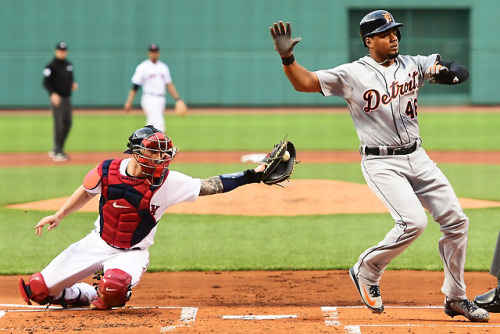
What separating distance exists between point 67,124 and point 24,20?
1805 cm

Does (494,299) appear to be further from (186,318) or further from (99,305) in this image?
(99,305)

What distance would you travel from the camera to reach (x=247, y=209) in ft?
36.1

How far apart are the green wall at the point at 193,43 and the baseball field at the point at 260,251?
14268 millimetres

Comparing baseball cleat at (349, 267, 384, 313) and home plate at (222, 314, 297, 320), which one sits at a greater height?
baseball cleat at (349, 267, 384, 313)

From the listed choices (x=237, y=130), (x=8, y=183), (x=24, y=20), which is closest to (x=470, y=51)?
(x=237, y=130)

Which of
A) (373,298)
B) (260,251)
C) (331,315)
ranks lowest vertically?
(260,251)

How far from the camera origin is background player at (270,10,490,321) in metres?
5.40

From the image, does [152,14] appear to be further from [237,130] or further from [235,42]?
[237,130]

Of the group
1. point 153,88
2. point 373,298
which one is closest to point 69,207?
point 373,298

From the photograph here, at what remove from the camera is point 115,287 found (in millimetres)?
5586

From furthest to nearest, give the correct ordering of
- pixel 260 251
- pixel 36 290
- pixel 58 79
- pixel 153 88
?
pixel 153 88 → pixel 58 79 → pixel 260 251 → pixel 36 290

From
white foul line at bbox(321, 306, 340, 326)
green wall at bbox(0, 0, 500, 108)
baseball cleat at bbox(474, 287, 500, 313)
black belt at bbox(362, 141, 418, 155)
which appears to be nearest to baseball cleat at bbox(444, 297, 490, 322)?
baseball cleat at bbox(474, 287, 500, 313)

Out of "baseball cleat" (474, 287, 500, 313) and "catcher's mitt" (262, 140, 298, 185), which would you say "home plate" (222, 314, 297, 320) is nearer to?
"catcher's mitt" (262, 140, 298, 185)

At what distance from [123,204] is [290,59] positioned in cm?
164
